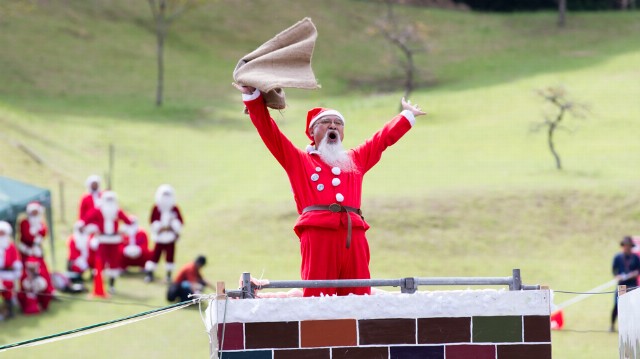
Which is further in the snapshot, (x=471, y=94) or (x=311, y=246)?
(x=471, y=94)

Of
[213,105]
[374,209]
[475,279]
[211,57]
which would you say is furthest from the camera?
[211,57]

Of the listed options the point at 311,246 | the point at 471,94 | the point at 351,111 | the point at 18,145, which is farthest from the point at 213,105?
the point at 311,246

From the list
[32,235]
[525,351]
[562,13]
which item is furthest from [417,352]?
[562,13]

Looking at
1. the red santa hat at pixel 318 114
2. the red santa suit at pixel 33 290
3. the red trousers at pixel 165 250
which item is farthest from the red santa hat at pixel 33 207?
the red santa hat at pixel 318 114

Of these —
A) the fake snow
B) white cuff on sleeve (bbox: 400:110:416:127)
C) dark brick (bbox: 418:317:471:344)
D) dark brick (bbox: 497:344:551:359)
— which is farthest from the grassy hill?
dark brick (bbox: 497:344:551:359)

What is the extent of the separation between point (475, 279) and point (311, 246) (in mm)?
1703

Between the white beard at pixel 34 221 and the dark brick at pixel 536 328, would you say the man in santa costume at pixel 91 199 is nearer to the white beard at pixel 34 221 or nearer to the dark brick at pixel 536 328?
the white beard at pixel 34 221

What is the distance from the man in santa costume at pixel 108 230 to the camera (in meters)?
19.2

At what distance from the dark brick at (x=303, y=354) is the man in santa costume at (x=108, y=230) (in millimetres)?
13268

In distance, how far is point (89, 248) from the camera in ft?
63.6

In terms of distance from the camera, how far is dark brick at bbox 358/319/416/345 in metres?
6.12

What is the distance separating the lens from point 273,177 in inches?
1091

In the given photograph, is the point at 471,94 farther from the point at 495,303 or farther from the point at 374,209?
the point at 495,303

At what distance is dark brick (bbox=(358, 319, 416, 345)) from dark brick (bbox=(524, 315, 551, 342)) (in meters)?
0.50
